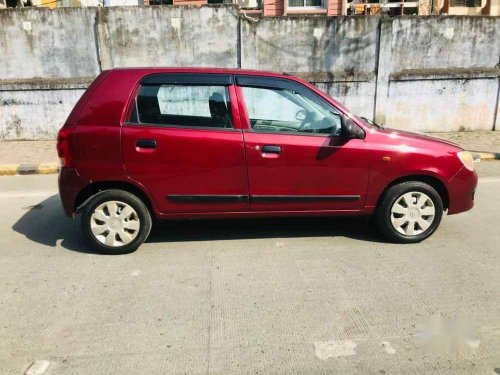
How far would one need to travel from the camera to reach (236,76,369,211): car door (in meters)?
4.25

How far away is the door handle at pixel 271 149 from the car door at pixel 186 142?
0.71 feet

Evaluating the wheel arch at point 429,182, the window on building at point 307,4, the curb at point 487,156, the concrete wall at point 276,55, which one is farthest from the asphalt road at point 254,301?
the window on building at point 307,4

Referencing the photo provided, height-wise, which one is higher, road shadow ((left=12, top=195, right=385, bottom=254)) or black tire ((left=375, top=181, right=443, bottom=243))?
black tire ((left=375, top=181, right=443, bottom=243))

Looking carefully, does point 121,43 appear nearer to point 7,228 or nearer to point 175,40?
point 175,40

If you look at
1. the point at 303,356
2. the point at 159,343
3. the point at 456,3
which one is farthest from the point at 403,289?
the point at 456,3

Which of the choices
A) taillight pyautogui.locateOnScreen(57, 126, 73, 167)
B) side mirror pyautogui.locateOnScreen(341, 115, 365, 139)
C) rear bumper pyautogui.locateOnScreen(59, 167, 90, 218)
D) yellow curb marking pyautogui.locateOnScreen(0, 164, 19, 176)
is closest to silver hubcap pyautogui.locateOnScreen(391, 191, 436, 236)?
side mirror pyautogui.locateOnScreen(341, 115, 365, 139)

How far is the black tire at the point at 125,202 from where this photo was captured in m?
4.28

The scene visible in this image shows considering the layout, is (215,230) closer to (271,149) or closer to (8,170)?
(271,149)

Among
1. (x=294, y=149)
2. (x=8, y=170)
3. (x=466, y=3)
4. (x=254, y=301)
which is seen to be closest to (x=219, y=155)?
(x=294, y=149)

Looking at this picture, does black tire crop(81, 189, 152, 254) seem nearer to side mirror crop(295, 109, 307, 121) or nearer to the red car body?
the red car body

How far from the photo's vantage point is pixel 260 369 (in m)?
2.71

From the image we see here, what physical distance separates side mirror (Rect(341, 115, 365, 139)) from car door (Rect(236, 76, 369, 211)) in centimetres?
5

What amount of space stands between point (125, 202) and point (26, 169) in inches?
199

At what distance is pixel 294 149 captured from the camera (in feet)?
13.9
